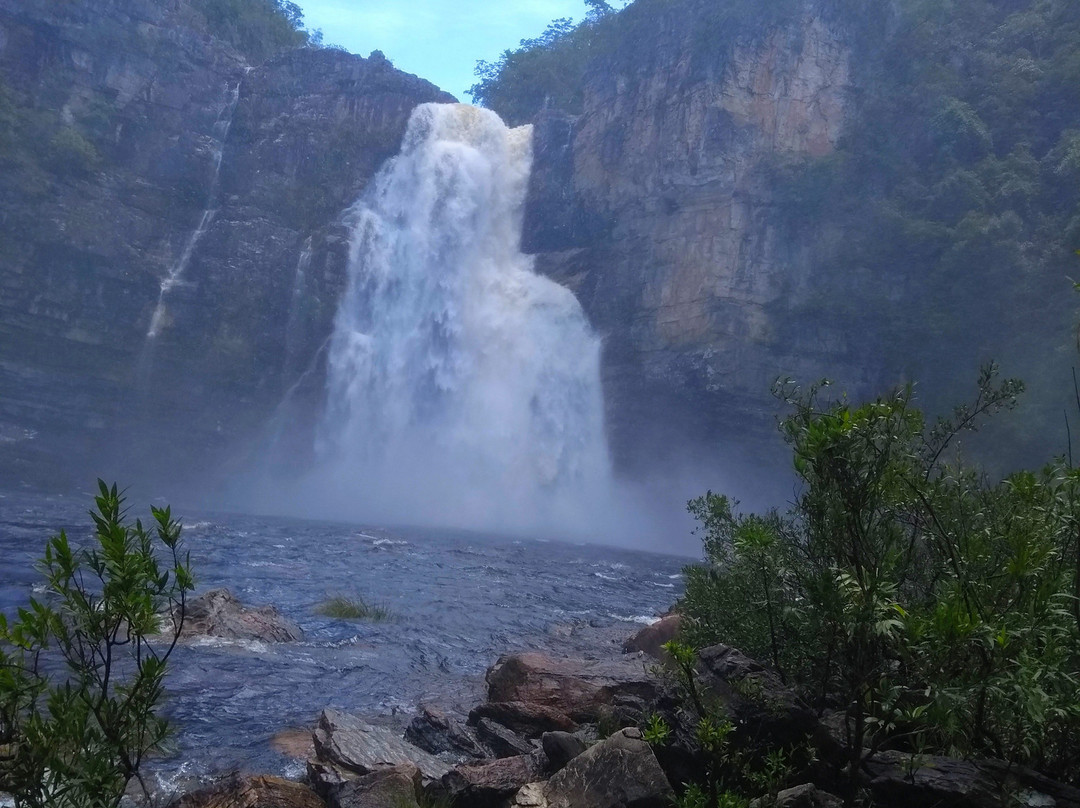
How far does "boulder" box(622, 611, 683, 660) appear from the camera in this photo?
10.6 m

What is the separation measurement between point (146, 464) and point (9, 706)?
112ft

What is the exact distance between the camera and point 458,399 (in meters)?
35.1

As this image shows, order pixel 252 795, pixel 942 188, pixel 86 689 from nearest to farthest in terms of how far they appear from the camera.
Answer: pixel 86 689, pixel 252 795, pixel 942 188

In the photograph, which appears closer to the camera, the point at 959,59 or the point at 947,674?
the point at 947,674

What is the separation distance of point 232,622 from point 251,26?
42.1m

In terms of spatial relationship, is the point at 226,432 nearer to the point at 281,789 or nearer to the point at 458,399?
the point at 458,399

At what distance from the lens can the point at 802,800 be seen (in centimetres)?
406

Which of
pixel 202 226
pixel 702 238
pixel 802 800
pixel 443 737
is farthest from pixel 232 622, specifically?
pixel 202 226

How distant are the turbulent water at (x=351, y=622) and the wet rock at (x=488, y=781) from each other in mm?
1899

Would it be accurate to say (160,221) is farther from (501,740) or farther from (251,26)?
(501,740)

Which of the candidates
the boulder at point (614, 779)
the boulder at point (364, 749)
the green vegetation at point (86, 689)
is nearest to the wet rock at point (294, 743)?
the boulder at point (364, 749)

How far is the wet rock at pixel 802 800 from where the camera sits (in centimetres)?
403

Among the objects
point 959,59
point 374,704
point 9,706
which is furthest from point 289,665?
point 959,59

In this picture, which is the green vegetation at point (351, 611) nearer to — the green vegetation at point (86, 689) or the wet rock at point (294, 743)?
the wet rock at point (294, 743)
